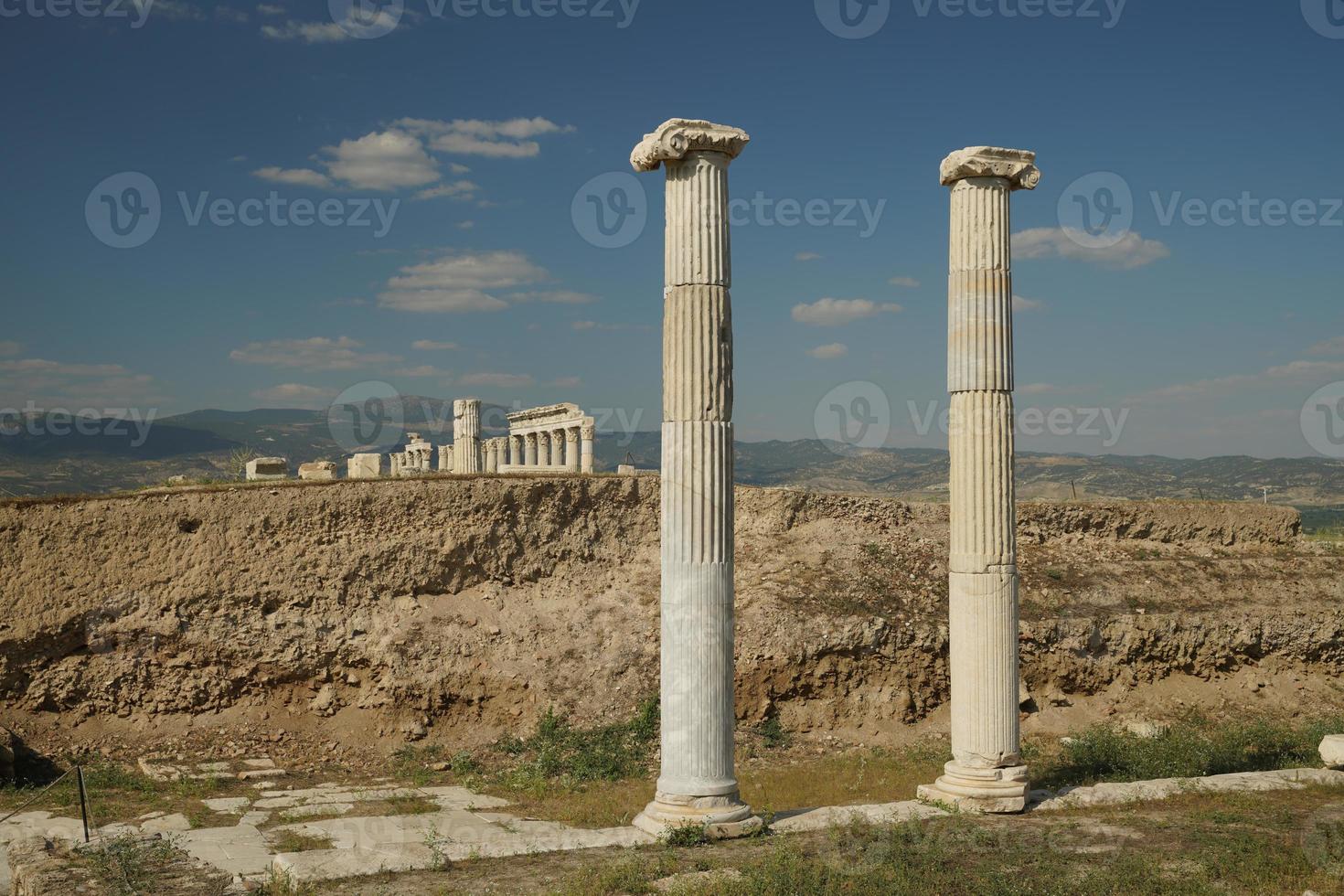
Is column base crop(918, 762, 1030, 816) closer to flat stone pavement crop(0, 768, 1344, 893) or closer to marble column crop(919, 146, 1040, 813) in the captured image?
marble column crop(919, 146, 1040, 813)

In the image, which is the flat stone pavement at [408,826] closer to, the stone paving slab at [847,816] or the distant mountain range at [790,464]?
the stone paving slab at [847,816]

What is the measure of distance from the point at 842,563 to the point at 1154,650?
6410 millimetres

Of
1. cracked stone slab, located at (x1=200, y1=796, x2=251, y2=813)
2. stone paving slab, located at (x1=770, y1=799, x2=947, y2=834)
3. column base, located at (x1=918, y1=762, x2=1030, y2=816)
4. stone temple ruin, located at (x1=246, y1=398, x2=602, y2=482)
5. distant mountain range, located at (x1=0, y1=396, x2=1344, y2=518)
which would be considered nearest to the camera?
stone paving slab, located at (x1=770, y1=799, x2=947, y2=834)

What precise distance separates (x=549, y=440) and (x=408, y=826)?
83.3ft

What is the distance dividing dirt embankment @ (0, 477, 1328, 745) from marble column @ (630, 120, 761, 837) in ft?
25.9

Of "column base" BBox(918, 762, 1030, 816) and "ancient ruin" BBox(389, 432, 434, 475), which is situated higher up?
"ancient ruin" BBox(389, 432, 434, 475)

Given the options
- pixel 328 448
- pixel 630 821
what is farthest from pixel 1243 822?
pixel 328 448

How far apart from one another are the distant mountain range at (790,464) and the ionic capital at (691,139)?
24614 mm

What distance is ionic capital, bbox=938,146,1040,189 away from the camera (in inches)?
504

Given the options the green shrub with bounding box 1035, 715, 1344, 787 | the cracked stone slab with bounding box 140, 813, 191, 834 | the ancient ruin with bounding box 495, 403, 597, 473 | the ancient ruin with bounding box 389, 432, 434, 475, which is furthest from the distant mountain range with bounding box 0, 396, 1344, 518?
the green shrub with bounding box 1035, 715, 1344, 787

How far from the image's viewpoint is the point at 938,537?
74.4ft

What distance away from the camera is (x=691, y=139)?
11.1 meters

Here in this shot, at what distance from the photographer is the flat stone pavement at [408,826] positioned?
10695 millimetres

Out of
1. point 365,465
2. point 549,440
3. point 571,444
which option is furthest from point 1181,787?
point 549,440
